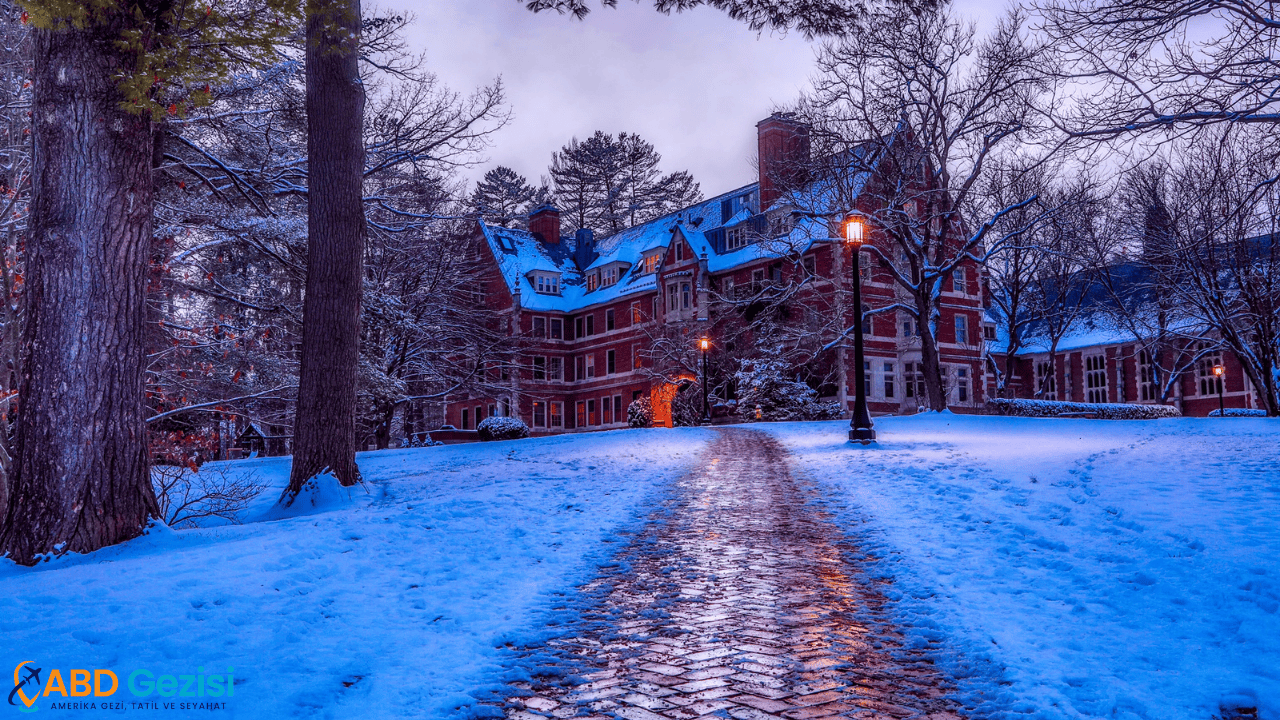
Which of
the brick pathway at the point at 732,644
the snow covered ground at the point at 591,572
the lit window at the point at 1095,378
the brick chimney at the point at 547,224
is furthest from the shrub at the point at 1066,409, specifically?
the brick chimney at the point at 547,224

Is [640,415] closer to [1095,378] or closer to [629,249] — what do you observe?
[629,249]

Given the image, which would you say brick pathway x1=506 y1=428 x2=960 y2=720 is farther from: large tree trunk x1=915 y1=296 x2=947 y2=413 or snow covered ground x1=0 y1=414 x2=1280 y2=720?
large tree trunk x1=915 y1=296 x2=947 y2=413

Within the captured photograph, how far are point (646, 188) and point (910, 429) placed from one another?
155 ft

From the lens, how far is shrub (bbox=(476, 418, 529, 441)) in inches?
1261

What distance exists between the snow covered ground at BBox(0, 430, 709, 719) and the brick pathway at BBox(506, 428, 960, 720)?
42 cm

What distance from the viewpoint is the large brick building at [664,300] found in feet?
128

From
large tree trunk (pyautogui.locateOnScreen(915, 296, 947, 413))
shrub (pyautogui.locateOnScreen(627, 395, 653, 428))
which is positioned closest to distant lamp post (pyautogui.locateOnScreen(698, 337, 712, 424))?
shrub (pyautogui.locateOnScreen(627, 395, 653, 428))

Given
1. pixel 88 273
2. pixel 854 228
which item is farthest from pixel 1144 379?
pixel 88 273

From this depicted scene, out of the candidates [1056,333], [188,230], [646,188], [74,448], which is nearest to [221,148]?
[188,230]

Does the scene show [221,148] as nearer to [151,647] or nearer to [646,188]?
[151,647]

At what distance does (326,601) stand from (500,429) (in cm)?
2691

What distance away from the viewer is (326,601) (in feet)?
17.7

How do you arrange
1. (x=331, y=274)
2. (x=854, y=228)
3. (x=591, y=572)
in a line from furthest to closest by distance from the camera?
(x=854, y=228), (x=331, y=274), (x=591, y=572)

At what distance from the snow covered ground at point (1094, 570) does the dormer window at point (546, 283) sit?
42.7m
